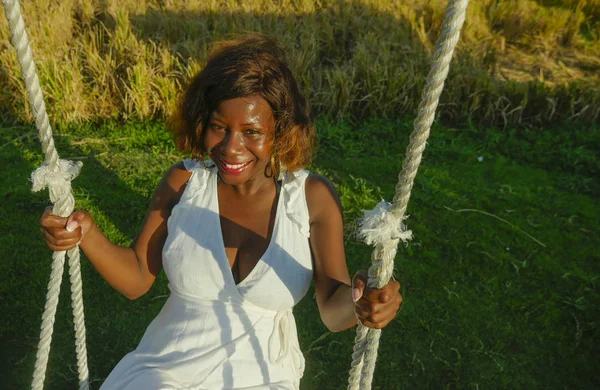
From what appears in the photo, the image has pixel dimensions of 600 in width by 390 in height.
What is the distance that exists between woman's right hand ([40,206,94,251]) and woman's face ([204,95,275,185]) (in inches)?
16.7

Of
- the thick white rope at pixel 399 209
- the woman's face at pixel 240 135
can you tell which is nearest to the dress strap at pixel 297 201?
the woman's face at pixel 240 135

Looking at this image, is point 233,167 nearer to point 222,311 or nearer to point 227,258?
point 227,258

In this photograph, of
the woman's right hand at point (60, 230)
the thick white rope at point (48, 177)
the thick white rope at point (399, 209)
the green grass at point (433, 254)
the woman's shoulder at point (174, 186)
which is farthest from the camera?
the green grass at point (433, 254)

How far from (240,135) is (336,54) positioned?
10.9ft

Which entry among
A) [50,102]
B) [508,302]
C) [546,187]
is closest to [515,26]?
[546,187]

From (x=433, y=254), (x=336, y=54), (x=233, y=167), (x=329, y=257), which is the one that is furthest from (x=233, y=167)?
(x=336, y=54)

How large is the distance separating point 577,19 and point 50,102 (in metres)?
4.38

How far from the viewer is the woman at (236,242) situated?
5.65 ft

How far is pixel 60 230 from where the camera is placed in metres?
1.54

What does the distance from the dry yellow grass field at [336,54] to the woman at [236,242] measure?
193 cm

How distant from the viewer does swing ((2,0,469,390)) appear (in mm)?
1136

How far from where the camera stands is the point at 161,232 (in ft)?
6.39

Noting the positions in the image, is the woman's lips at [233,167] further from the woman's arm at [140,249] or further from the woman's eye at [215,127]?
the woman's arm at [140,249]

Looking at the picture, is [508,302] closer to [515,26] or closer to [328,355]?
[328,355]
